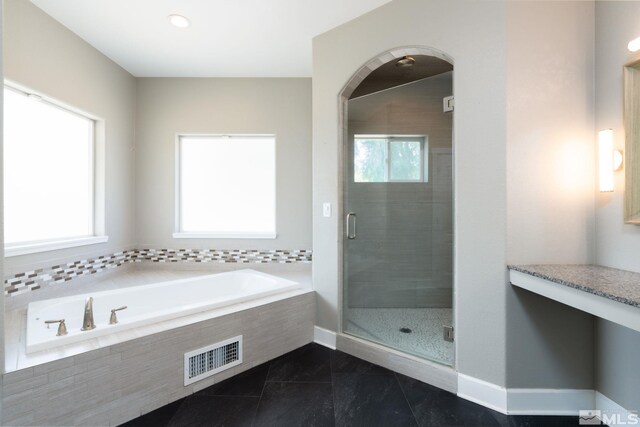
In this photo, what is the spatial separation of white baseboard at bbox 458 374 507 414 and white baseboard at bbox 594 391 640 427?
1.64 ft

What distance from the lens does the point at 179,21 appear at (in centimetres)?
212

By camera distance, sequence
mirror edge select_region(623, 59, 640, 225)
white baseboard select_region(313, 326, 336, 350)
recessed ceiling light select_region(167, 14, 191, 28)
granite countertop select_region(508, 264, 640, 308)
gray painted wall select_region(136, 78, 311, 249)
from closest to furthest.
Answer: granite countertop select_region(508, 264, 640, 308), mirror edge select_region(623, 59, 640, 225), recessed ceiling light select_region(167, 14, 191, 28), white baseboard select_region(313, 326, 336, 350), gray painted wall select_region(136, 78, 311, 249)

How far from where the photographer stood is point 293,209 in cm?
307

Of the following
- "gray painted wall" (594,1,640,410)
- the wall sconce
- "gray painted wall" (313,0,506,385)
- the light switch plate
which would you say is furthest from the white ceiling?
the wall sconce

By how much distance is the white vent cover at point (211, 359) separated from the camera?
5.38 ft

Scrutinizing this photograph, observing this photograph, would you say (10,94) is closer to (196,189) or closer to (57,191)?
(57,191)

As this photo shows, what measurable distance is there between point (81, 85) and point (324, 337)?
3.03 m

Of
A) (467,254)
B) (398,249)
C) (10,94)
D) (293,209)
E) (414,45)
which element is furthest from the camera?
(293,209)

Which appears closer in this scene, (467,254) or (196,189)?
(467,254)

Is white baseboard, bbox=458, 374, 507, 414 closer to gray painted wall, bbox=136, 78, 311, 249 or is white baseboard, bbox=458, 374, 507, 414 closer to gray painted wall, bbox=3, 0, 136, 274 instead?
gray painted wall, bbox=136, 78, 311, 249

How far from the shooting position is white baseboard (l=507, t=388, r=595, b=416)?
1.50 meters

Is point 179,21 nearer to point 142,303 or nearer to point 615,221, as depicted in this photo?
point 142,303

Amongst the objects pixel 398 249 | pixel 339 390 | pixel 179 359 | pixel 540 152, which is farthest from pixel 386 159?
pixel 179 359

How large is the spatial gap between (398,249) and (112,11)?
2.94 metres
